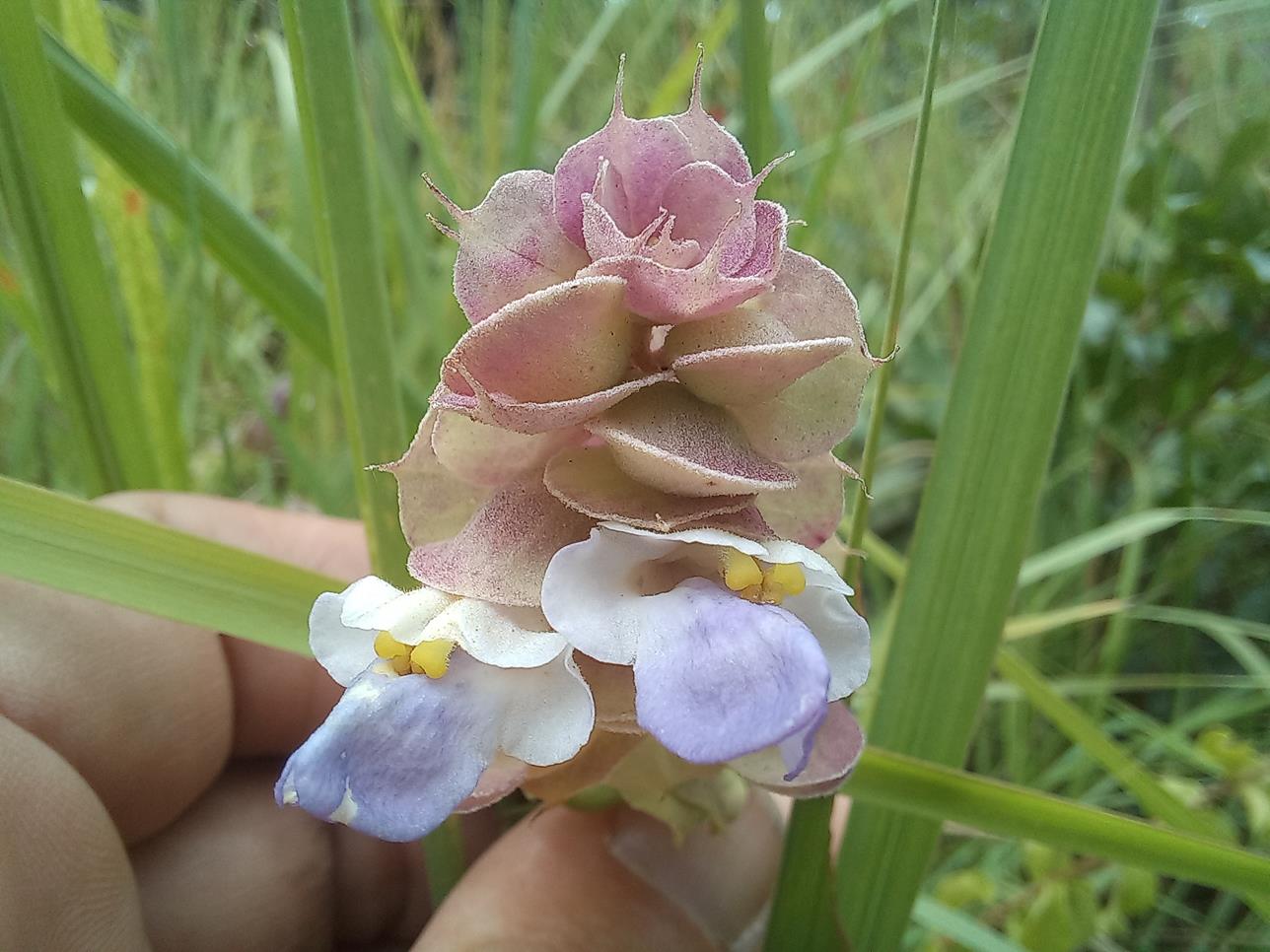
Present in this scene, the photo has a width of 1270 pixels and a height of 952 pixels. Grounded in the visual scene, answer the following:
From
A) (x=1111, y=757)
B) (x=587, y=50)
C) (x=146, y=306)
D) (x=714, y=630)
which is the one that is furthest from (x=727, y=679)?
(x=587, y=50)

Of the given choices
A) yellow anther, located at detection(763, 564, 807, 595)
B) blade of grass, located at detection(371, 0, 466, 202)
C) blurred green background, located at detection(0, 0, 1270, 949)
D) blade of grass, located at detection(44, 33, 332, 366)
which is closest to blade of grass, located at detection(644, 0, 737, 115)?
blurred green background, located at detection(0, 0, 1270, 949)

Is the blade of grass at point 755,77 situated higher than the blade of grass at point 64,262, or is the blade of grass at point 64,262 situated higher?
the blade of grass at point 755,77

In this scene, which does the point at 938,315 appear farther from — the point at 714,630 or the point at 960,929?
the point at 714,630

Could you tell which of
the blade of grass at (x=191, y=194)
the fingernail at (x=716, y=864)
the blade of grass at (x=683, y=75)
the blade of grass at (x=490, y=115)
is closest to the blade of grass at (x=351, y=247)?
the blade of grass at (x=191, y=194)

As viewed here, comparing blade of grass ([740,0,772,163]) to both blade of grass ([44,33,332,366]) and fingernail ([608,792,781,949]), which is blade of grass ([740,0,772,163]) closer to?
blade of grass ([44,33,332,366])

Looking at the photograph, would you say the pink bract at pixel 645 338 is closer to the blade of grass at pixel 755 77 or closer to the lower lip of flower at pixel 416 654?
the lower lip of flower at pixel 416 654

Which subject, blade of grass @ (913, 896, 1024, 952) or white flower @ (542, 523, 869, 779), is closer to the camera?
white flower @ (542, 523, 869, 779)
